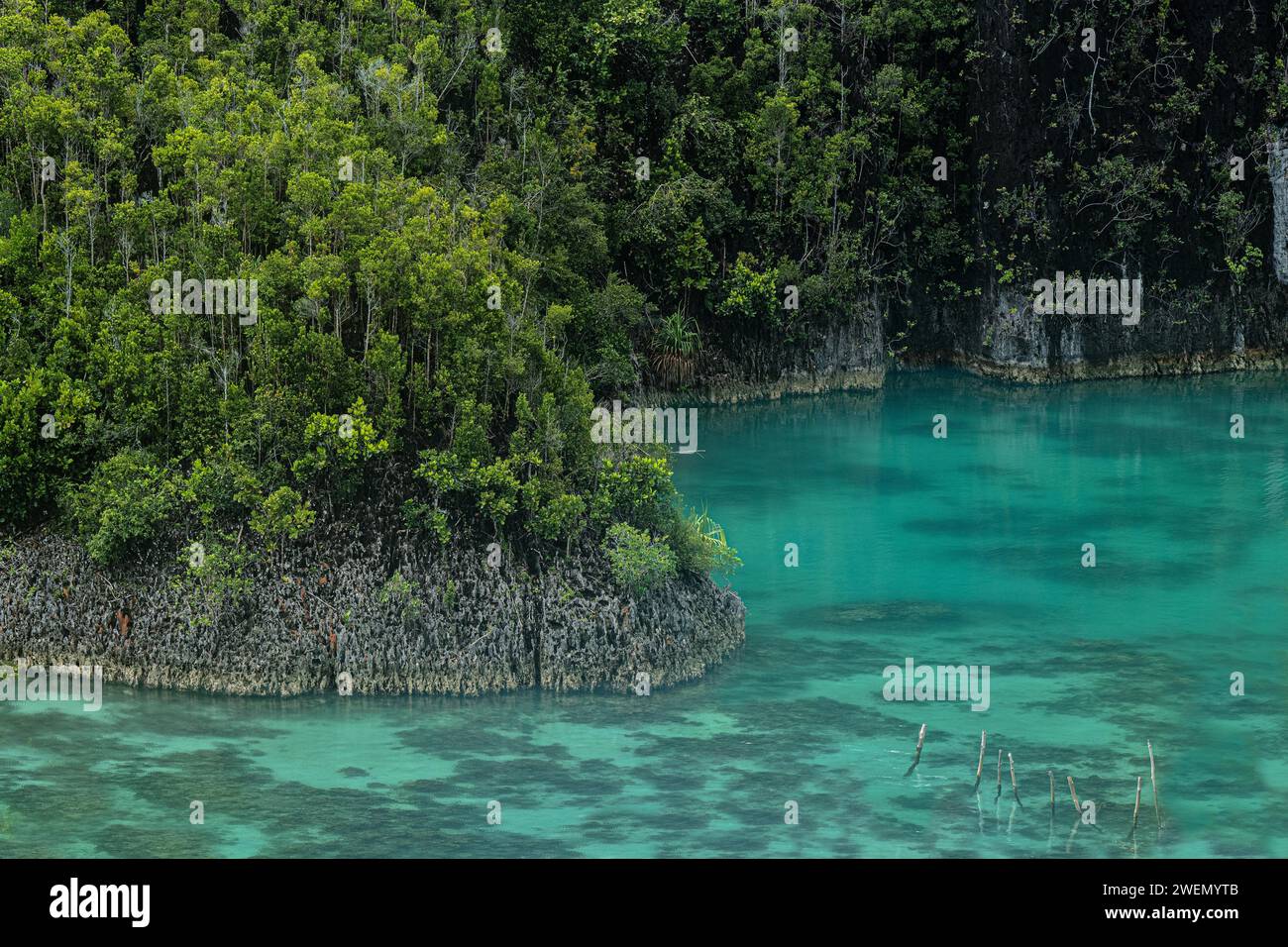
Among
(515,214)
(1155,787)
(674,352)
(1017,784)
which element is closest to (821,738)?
(1017,784)

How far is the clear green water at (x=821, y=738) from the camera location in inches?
790

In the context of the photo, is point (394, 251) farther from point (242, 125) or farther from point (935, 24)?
point (935, 24)

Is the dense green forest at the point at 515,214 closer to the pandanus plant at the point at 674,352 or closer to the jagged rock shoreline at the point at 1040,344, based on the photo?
the pandanus plant at the point at 674,352

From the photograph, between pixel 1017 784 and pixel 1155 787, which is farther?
pixel 1017 784

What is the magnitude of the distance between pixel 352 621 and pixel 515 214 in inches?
476

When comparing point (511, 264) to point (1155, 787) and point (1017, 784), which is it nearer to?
point (1017, 784)

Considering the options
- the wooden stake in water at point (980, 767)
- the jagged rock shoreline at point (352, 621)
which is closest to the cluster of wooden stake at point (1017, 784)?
the wooden stake in water at point (980, 767)

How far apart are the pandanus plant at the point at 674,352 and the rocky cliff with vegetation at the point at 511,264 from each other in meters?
0.08

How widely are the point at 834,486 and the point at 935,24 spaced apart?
13.0 m

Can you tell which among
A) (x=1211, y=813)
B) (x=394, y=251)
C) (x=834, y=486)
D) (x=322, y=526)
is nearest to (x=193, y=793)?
(x=322, y=526)

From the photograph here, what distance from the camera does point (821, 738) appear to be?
2272 cm

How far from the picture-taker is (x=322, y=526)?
2423 centimetres

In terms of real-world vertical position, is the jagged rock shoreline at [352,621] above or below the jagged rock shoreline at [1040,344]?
below

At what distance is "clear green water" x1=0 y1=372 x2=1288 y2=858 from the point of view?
2008 centimetres
